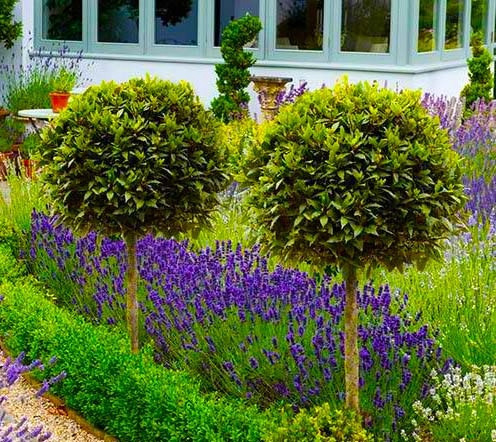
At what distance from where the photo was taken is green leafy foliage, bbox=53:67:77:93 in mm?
13312

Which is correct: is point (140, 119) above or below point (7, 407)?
above

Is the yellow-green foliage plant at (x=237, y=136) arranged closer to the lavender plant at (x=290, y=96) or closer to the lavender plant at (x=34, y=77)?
the lavender plant at (x=290, y=96)

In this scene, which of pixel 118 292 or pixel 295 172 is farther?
pixel 118 292

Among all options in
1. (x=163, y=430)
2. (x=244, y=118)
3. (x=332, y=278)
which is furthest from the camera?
(x=244, y=118)

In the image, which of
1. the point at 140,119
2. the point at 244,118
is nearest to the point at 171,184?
the point at 140,119

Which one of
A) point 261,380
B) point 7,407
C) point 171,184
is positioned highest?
point 171,184

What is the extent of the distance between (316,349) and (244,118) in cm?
755

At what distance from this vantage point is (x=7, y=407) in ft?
18.5

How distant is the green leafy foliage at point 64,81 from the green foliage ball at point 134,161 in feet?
25.5

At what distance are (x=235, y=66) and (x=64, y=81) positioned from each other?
2.18 metres

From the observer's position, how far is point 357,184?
4.31m

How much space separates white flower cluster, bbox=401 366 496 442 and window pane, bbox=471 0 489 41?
11.9m

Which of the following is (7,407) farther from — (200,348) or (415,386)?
(415,386)

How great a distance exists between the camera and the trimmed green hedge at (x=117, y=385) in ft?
15.1
